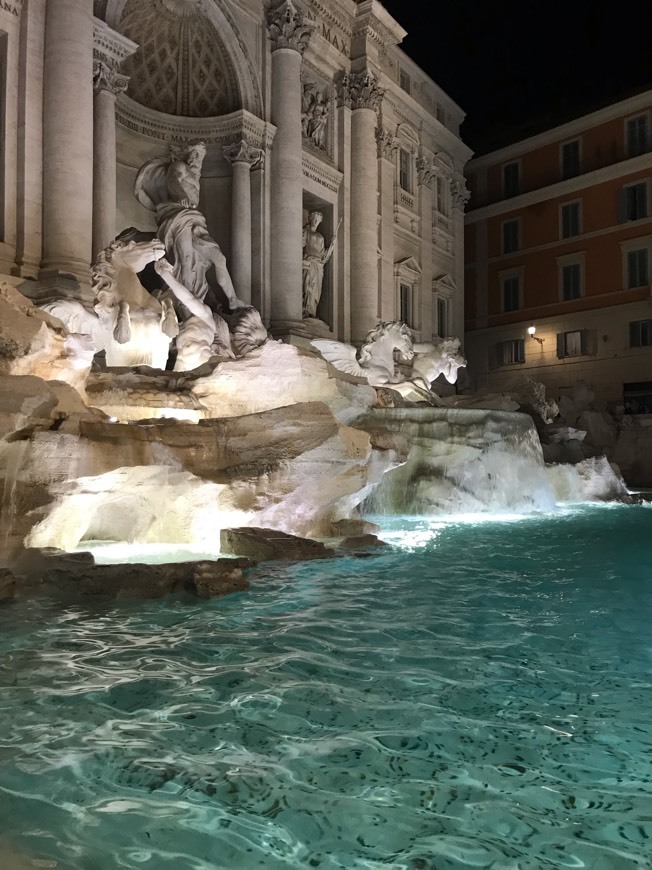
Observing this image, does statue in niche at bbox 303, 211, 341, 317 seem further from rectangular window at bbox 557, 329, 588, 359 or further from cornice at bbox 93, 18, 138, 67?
rectangular window at bbox 557, 329, 588, 359

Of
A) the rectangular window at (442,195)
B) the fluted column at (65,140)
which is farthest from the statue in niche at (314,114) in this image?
the fluted column at (65,140)

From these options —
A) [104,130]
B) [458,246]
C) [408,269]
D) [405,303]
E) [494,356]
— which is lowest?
[494,356]

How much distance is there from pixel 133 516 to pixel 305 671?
3621 millimetres

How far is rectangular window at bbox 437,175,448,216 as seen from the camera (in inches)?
1093

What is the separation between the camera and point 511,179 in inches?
1170

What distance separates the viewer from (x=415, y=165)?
1016 inches

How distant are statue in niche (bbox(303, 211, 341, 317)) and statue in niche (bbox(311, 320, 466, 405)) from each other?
6.28m

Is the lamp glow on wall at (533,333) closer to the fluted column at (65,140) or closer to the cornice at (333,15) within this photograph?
the cornice at (333,15)

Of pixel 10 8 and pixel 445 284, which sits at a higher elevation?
pixel 10 8

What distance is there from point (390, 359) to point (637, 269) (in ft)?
52.7

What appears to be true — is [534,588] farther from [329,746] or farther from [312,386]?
[312,386]

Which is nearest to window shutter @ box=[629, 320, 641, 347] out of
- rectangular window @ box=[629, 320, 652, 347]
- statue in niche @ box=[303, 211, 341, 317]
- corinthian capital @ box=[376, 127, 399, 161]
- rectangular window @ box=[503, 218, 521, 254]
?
rectangular window @ box=[629, 320, 652, 347]

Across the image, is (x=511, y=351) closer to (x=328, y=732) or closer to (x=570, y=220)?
(x=570, y=220)

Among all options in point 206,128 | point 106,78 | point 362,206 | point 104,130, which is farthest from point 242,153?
point 362,206
